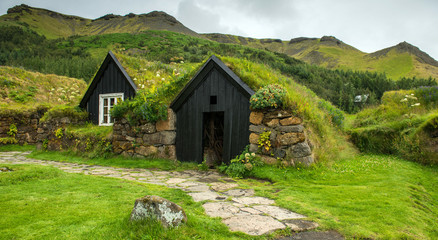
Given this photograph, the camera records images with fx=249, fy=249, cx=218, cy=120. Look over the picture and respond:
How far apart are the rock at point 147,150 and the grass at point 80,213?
178 inches

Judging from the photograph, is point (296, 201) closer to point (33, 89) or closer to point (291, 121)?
point (291, 121)

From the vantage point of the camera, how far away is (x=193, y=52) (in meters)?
39.6

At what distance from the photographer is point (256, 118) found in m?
7.68

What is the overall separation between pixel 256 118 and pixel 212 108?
2017 millimetres

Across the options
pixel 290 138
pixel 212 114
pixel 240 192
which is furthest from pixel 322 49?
pixel 240 192

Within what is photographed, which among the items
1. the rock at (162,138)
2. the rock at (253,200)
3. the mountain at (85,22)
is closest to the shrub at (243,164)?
the rock at (253,200)

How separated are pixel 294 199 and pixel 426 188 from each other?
11.5 feet

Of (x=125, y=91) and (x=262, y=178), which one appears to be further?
(x=125, y=91)

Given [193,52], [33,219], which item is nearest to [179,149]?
[33,219]

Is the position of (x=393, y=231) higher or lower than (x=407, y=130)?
lower


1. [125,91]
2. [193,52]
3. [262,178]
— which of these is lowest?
[262,178]

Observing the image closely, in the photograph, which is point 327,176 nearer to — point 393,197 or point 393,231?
point 393,197

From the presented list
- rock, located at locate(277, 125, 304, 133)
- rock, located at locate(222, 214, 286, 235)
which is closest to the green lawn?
rock, located at locate(222, 214, 286, 235)

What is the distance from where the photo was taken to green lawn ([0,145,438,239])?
9.84 ft
